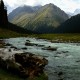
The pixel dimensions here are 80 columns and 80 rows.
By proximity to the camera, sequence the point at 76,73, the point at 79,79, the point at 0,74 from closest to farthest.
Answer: the point at 0,74 < the point at 79,79 < the point at 76,73

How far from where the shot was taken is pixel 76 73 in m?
35.2

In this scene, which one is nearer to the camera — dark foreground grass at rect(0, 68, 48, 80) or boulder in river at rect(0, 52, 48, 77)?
dark foreground grass at rect(0, 68, 48, 80)

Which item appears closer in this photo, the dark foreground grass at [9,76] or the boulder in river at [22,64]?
the dark foreground grass at [9,76]

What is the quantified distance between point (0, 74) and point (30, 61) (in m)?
4.00

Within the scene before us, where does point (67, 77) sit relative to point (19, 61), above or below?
below

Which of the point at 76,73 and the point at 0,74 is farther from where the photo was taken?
the point at 76,73

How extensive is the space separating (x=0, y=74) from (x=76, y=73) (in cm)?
1385

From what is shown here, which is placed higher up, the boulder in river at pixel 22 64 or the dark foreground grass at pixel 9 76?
the boulder in river at pixel 22 64

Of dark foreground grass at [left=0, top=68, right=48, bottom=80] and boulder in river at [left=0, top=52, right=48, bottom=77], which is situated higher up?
boulder in river at [left=0, top=52, right=48, bottom=77]

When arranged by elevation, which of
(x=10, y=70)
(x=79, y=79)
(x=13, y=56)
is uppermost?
(x=13, y=56)

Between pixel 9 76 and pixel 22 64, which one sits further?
pixel 22 64

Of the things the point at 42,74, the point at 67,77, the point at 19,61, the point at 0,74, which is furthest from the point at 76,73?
the point at 0,74

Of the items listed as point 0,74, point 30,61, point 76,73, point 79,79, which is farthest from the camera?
point 76,73

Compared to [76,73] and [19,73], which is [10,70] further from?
[76,73]
